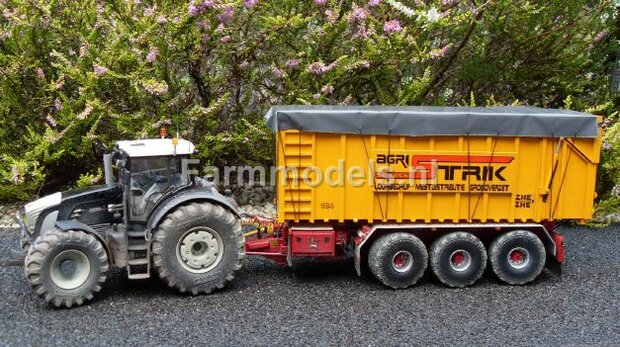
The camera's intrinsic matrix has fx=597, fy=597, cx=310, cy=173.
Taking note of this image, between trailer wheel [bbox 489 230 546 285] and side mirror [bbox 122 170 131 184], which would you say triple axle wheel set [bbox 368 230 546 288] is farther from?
side mirror [bbox 122 170 131 184]

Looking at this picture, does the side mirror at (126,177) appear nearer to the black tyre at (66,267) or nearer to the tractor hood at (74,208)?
the tractor hood at (74,208)

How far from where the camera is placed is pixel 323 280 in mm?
7332

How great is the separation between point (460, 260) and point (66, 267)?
445cm

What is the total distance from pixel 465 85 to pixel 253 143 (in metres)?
4.43

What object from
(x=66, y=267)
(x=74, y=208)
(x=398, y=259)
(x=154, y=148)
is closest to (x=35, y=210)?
(x=74, y=208)

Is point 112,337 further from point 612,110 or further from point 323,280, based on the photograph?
point 612,110

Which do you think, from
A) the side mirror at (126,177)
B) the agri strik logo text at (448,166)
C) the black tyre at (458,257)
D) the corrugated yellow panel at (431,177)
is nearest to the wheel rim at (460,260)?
the black tyre at (458,257)

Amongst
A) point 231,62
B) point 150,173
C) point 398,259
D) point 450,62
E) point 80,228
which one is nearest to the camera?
point 80,228

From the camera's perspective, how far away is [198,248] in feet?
22.1

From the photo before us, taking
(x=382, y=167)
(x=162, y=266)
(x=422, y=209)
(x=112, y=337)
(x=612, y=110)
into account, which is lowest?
(x=112, y=337)

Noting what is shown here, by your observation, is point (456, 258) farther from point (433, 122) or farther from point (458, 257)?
point (433, 122)

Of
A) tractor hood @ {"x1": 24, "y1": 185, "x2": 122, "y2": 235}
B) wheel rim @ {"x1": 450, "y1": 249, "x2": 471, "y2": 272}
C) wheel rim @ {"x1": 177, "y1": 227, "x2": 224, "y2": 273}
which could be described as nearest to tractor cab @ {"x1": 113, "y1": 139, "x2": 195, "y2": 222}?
tractor hood @ {"x1": 24, "y1": 185, "x2": 122, "y2": 235}

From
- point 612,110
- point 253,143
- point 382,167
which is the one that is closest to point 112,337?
point 382,167

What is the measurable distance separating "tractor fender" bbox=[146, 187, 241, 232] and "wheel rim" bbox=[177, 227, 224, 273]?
33cm
